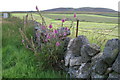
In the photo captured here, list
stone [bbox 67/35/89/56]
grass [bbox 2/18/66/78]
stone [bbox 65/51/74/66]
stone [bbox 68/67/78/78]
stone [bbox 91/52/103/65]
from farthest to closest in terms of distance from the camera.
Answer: grass [bbox 2/18/66/78]
stone [bbox 65/51/74/66]
stone [bbox 67/35/89/56]
stone [bbox 68/67/78/78]
stone [bbox 91/52/103/65]

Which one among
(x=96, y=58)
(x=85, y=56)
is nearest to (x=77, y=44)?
(x=85, y=56)

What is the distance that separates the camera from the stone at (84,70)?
A: 3.30m

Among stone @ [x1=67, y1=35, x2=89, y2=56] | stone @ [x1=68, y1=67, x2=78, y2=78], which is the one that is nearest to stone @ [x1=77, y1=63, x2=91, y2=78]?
stone @ [x1=68, y1=67, x2=78, y2=78]

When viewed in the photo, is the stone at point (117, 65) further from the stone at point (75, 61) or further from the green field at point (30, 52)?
the stone at point (75, 61)

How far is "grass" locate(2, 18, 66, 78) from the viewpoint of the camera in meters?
4.12

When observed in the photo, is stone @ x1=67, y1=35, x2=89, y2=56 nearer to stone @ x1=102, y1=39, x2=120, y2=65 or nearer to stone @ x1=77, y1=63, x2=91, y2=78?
stone @ x1=77, y1=63, x2=91, y2=78

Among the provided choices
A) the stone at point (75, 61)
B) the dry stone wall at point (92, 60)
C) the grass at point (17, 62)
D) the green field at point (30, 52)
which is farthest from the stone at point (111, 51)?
the grass at point (17, 62)

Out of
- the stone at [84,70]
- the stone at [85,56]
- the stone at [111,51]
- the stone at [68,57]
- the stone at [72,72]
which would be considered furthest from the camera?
the stone at [68,57]

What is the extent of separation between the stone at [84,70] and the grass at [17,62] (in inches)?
23.1

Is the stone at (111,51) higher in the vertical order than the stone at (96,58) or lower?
higher

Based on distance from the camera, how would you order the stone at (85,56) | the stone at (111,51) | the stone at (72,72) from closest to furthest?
the stone at (111,51) → the stone at (85,56) → the stone at (72,72)

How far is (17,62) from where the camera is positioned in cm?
505

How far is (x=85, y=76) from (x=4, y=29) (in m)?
6.13

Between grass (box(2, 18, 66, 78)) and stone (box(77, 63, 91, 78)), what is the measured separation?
586 mm
